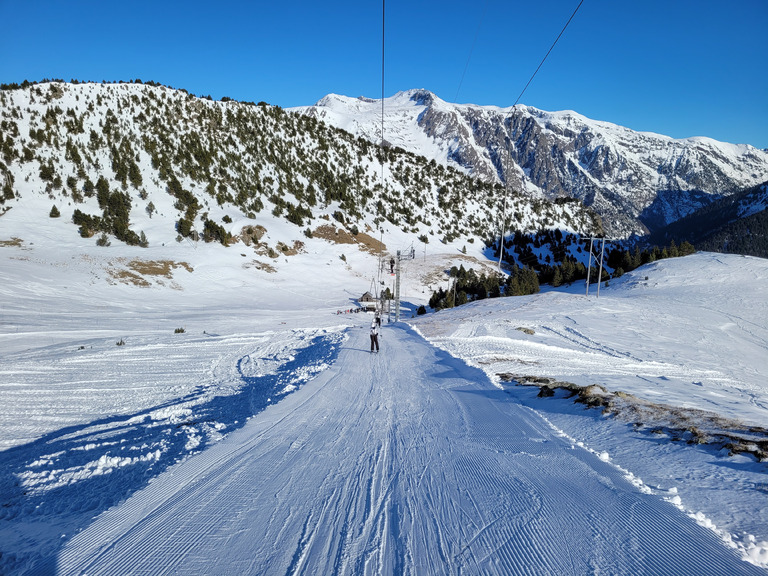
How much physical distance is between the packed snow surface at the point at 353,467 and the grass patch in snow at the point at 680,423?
0.18 meters

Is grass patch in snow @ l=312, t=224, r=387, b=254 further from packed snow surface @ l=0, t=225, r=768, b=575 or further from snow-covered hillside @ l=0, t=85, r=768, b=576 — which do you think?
packed snow surface @ l=0, t=225, r=768, b=575

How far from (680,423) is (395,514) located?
5.62 metres

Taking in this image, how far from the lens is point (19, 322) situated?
2195 cm

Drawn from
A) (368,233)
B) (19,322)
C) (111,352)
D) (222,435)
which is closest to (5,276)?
(19,322)

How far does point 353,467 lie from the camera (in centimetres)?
538

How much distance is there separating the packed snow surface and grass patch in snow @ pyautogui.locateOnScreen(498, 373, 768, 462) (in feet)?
0.59

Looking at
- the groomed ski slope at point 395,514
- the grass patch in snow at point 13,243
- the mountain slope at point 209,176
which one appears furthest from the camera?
the mountain slope at point 209,176

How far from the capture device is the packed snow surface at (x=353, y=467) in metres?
3.54

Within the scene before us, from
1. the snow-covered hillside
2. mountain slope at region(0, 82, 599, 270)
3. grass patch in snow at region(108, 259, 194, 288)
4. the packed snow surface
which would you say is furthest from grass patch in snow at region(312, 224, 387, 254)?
the packed snow surface

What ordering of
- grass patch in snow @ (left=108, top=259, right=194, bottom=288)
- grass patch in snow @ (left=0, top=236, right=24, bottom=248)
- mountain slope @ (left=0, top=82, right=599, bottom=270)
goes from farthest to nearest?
mountain slope @ (left=0, top=82, right=599, bottom=270) → grass patch in snow @ (left=108, top=259, right=194, bottom=288) → grass patch in snow @ (left=0, top=236, right=24, bottom=248)

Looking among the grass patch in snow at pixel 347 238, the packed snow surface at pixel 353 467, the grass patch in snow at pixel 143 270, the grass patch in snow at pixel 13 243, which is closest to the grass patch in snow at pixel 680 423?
the packed snow surface at pixel 353 467

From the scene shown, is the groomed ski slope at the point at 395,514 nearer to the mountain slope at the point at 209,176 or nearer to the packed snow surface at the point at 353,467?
the packed snow surface at the point at 353,467

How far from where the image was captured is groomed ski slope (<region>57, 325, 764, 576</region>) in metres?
3.41

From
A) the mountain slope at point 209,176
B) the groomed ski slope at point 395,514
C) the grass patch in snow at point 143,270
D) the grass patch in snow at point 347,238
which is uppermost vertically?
the mountain slope at point 209,176
